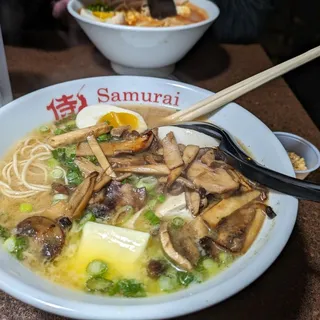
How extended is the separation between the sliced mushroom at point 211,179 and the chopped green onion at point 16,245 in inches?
22.3

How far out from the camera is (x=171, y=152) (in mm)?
1473

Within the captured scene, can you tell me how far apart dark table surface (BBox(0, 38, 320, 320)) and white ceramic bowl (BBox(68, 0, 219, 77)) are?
0.25 meters

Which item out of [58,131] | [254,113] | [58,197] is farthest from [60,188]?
[254,113]

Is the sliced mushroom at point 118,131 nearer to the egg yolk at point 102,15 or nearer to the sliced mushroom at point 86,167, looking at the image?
the sliced mushroom at point 86,167

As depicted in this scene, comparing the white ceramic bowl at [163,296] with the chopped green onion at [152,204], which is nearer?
the white ceramic bowl at [163,296]

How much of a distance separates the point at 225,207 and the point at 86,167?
1.62 feet

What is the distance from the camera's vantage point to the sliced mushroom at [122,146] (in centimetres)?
149

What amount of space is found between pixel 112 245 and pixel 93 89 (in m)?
0.84

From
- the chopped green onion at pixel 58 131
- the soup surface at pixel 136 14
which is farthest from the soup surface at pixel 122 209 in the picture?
the soup surface at pixel 136 14

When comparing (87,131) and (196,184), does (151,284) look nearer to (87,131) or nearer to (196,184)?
(196,184)

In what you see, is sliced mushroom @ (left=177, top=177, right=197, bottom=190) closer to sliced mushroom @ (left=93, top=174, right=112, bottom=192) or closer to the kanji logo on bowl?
sliced mushroom @ (left=93, top=174, right=112, bottom=192)

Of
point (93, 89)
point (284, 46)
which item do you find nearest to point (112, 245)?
point (93, 89)

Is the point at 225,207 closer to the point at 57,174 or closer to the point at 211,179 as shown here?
the point at 211,179

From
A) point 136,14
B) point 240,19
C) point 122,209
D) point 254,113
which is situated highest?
point 136,14
